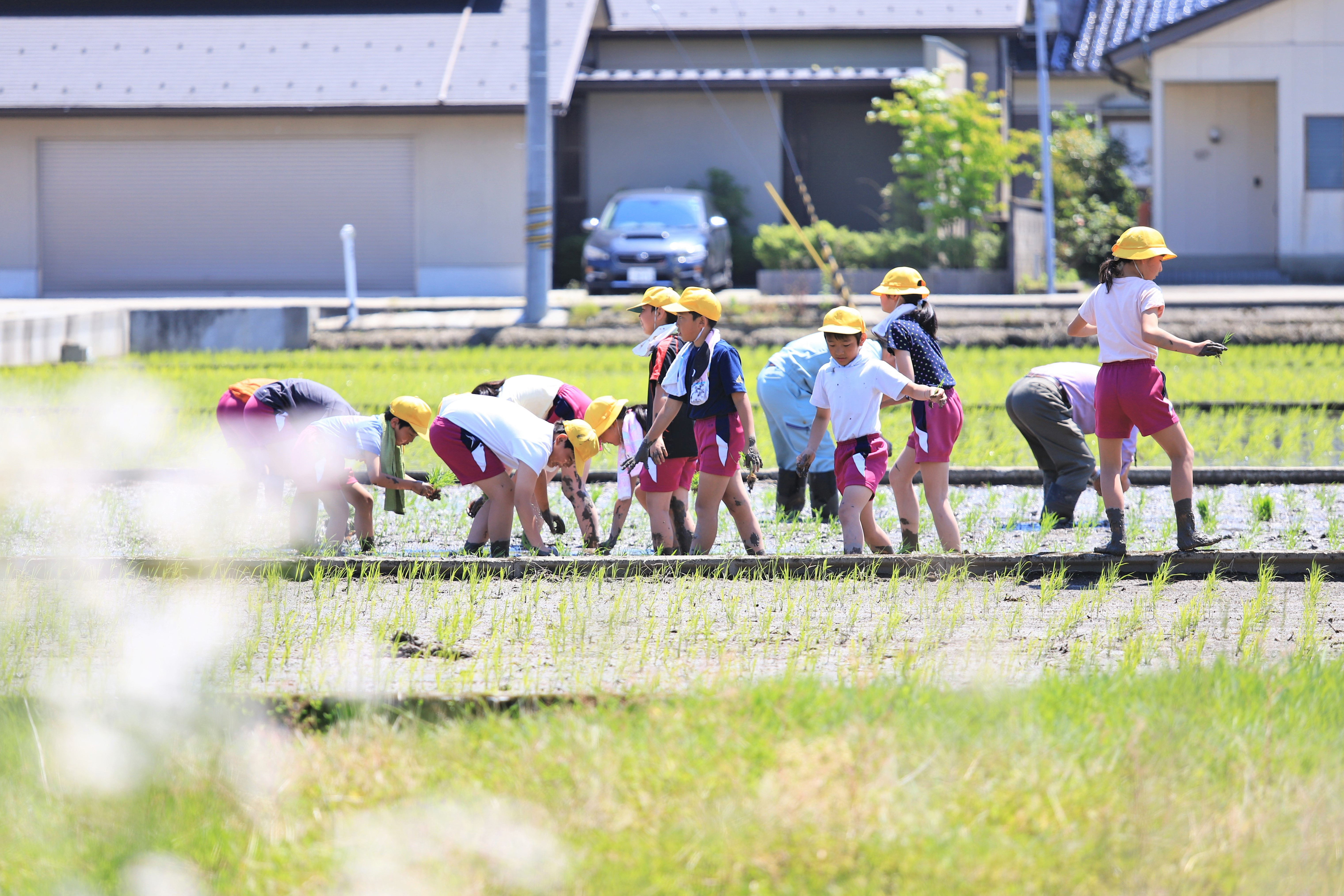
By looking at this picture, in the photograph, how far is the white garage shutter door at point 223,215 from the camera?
997 inches

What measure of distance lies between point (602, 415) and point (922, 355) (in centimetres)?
161

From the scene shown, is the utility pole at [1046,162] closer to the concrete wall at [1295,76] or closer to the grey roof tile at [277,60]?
the concrete wall at [1295,76]

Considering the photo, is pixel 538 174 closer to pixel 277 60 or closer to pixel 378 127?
pixel 378 127

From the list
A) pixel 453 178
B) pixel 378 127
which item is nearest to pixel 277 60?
pixel 378 127

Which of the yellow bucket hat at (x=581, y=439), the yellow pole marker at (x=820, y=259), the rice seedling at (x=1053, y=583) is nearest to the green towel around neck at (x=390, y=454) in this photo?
the yellow bucket hat at (x=581, y=439)

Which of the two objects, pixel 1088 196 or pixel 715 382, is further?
pixel 1088 196

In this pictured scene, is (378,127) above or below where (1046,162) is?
above

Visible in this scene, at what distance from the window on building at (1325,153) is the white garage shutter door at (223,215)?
14.5m

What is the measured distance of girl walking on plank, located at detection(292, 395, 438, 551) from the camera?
7457mm

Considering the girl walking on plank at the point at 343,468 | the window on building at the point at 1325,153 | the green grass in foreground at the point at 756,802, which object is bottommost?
the green grass in foreground at the point at 756,802

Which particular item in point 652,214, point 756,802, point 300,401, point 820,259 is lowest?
point 756,802

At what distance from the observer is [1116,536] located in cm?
661

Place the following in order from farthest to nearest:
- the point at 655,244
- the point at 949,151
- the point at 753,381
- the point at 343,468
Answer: the point at 949,151, the point at 655,244, the point at 753,381, the point at 343,468

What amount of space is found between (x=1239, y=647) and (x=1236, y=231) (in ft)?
69.9
